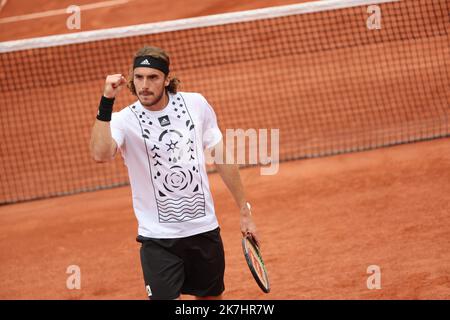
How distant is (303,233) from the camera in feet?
33.3

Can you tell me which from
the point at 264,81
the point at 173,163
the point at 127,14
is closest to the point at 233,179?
the point at 173,163

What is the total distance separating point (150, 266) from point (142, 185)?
0.64 meters

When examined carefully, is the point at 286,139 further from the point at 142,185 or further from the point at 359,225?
the point at 142,185

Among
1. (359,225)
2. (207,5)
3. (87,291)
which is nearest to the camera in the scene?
(87,291)

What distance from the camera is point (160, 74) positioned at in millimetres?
5879

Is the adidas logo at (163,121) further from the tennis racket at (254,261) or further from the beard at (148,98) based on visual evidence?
the tennis racket at (254,261)

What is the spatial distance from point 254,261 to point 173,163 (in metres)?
1.03

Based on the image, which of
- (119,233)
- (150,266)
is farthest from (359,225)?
(150,266)

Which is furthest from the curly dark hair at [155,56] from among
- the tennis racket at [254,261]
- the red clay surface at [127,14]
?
the red clay surface at [127,14]

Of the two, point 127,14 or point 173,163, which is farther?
point 127,14

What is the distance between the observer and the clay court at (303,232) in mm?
8703

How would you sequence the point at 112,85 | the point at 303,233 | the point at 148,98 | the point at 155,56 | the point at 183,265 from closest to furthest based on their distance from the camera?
the point at 112,85, the point at 148,98, the point at 155,56, the point at 183,265, the point at 303,233

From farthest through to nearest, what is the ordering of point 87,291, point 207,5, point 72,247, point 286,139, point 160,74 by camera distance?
point 207,5, point 286,139, point 72,247, point 87,291, point 160,74

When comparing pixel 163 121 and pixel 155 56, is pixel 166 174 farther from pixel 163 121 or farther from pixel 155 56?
pixel 155 56
